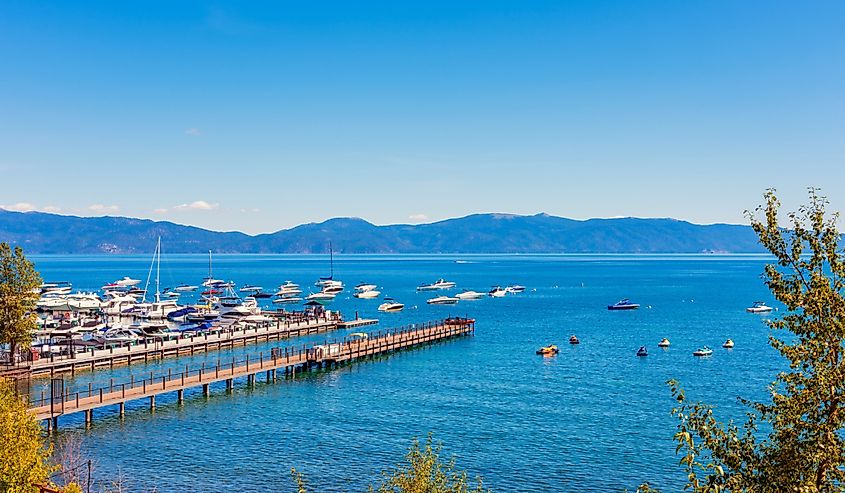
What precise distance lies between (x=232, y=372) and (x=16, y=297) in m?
17.2

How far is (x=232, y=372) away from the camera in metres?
59.8

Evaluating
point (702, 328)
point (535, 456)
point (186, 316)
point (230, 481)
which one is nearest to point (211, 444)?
point (230, 481)

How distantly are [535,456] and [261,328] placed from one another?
2220 inches

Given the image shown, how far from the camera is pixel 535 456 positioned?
138 feet

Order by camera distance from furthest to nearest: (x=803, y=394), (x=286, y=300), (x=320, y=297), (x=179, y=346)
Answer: (x=286, y=300), (x=320, y=297), (x=179, y=346), (x=803, y=394)

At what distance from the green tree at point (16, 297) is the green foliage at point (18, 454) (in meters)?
30.1

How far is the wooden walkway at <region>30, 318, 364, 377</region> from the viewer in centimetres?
6450

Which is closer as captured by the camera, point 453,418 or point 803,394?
point 803,394

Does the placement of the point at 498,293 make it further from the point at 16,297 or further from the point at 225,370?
the point at 16,297

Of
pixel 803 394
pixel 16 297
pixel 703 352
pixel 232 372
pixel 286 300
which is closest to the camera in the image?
pixel 803 394

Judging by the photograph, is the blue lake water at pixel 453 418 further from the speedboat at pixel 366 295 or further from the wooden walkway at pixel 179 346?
the speedboat at pixel 366 295

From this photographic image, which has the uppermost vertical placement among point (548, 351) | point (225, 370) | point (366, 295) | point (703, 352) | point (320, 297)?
point (225, 370)

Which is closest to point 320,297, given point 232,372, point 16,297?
point 232,372

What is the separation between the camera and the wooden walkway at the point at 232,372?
46719 millimetres
